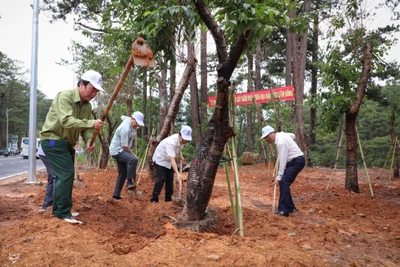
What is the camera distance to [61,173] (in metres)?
3.51

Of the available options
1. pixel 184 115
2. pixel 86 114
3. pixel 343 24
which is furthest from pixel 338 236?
pixel 184 115

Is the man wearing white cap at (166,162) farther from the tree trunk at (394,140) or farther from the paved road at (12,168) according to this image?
the paved road at (12,168)

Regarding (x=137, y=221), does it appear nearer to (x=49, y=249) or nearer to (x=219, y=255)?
(x=49, y=249)

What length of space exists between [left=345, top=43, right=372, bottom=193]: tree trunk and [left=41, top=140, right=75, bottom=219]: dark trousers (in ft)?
17.6

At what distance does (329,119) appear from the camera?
686 cm

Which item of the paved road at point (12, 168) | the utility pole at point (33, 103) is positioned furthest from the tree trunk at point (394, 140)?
the paved road at point (12, 168)

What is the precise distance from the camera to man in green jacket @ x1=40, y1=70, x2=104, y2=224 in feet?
11.3

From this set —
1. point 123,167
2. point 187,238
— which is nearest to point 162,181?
point 123,167

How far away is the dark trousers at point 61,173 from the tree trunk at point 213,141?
1317mm

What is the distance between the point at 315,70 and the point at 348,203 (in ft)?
53.0

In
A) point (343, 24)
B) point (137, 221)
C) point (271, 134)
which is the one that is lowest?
point (137, 221)

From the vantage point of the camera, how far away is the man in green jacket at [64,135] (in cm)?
346

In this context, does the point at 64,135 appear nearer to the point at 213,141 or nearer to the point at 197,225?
the point at 213,141

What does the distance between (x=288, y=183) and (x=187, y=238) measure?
2.64 meters
